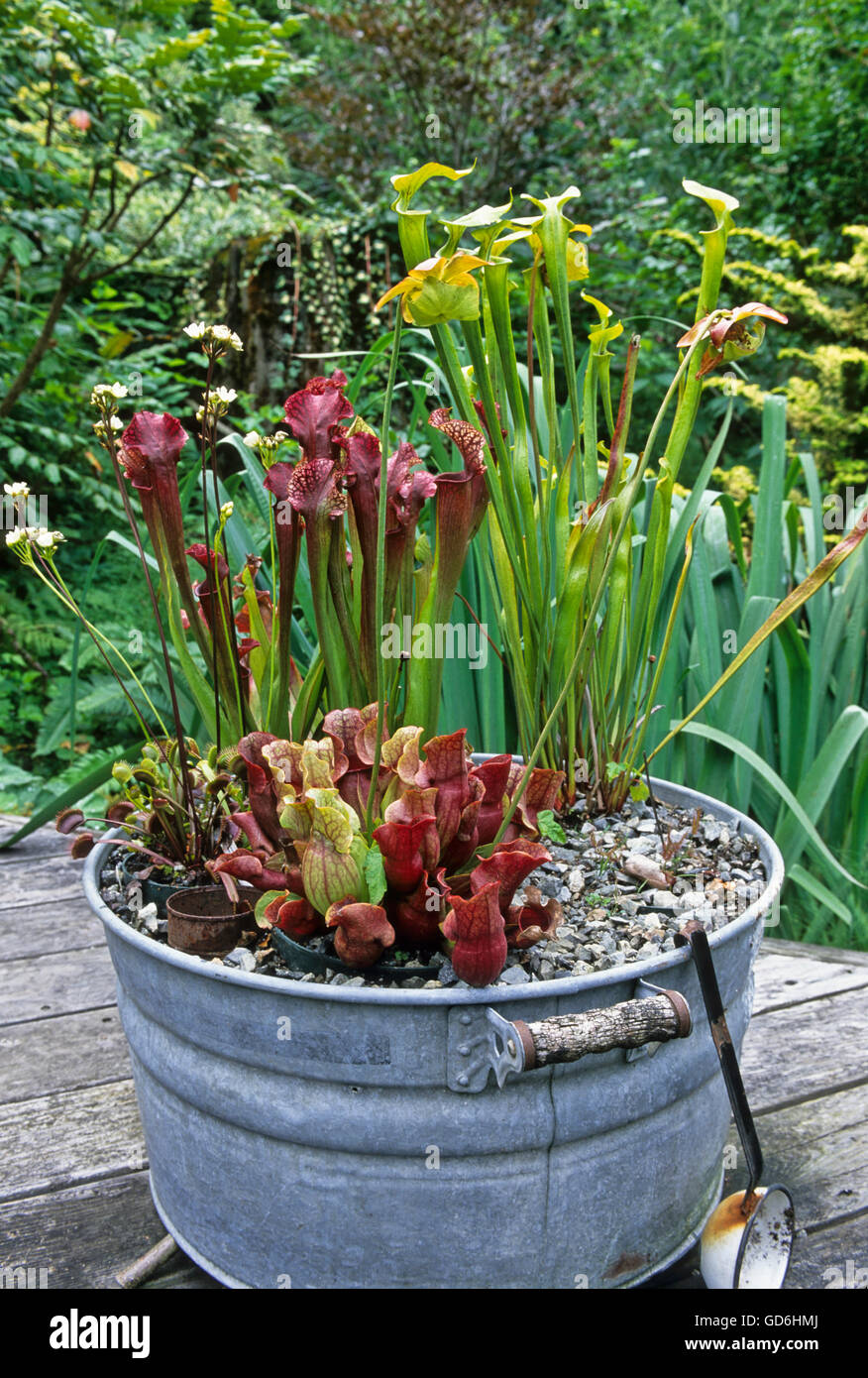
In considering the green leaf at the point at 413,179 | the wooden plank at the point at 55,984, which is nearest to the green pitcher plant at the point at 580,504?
the green leaf at the point at 413,179

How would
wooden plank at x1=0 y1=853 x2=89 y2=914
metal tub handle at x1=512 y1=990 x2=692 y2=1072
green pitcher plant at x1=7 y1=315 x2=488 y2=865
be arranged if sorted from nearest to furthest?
metal tub handle at x1=512 y1=990 x2=692 y2=1072 < green pitcher plant at x1=7 y1=315 x2=488 y2=865 < wooden plank at x1=0 y1=853 x2=89 y2=914

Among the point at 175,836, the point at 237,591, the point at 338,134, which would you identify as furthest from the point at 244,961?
the point at 338,134

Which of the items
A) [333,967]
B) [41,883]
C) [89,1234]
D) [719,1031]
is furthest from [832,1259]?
[41,883]

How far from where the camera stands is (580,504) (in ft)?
3.51

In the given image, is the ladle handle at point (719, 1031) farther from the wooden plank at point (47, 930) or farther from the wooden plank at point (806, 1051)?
the wooden plank at point (47, 930)

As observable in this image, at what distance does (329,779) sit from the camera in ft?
2.56

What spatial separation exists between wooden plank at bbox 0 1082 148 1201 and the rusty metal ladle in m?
0.59

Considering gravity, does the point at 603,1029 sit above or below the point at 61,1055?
above

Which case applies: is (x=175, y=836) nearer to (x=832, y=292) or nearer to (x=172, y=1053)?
(x=172, y=1053)

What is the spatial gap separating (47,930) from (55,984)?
0.17m

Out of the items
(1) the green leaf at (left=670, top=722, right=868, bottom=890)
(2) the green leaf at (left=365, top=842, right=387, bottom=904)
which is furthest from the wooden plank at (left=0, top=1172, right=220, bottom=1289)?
(1) the green leaf at (left=670, top=722, right=868, bottom=890)

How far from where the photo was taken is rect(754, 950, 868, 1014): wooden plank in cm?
131

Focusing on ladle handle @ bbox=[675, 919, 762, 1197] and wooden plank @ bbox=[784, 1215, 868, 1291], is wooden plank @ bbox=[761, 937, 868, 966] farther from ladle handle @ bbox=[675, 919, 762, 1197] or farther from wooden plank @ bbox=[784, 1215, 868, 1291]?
ladle handle @ bbox=[675, 919, 762, 1197]

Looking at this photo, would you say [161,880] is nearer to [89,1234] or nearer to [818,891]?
[89,1234]
